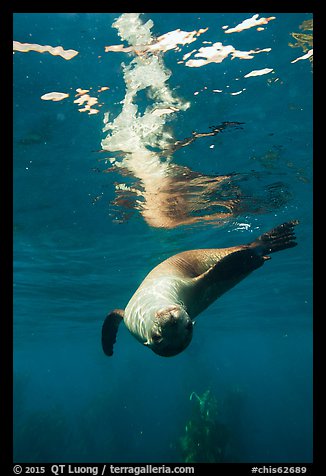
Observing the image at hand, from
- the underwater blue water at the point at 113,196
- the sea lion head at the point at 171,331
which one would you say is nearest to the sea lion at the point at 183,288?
the sea lion head at the point at 171,331

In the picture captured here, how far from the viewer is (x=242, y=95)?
8430 mm

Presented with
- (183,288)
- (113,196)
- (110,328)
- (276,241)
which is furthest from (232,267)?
(113,196)

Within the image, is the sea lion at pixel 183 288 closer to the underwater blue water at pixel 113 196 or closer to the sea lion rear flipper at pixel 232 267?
the sea lion rear flipper at pixel 232 267

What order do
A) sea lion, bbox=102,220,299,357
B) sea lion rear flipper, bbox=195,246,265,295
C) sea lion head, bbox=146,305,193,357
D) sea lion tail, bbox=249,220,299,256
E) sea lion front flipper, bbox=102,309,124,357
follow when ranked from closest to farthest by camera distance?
sea lion head, bbox=146,305,193,357 < sea lion, bbox=102,220,299,357 < sea lion rear flipper, bbox=195,246,265,295 < sea lion tail, bbox=249,220,299,256 < sea lion front flipper, bbox=102,309,124,357

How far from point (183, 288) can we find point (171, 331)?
5.88 ft

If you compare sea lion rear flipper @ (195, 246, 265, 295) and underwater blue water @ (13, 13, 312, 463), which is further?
underwater blue water @ (13, 13, 312, 463)

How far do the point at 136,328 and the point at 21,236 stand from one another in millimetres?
11584

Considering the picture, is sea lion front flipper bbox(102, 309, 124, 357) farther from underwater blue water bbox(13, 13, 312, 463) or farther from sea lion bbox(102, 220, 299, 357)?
underwater blue water bbox(13, 13, 312, 463)

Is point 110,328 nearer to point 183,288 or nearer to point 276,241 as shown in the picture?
point 183,288

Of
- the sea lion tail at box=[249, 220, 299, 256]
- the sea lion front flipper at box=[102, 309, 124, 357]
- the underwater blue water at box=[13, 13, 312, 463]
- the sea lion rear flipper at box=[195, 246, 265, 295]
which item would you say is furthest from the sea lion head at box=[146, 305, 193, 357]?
the underwater blue water at box=[13, 13, 312, 463]

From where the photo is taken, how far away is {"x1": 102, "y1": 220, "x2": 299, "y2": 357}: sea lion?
12.0ft

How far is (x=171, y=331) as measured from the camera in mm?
3566
